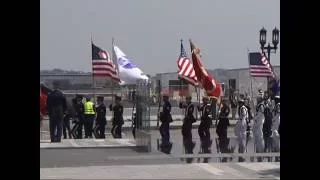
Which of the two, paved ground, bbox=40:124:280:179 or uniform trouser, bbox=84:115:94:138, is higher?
uniform trouser, bbox=84:115:94:138

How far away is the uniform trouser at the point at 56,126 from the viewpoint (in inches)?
664

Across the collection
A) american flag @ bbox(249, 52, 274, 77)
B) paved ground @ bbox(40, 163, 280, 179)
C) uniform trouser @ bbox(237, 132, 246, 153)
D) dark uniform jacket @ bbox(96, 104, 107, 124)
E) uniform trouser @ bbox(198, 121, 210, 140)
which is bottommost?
paved ground @ bbox(40, 163, 280, 179)

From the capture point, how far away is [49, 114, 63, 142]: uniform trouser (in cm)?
1686

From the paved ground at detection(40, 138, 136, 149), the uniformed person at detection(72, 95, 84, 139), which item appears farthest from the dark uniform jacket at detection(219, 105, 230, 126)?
the uniformed person at detection(72, 95, 84, 139)

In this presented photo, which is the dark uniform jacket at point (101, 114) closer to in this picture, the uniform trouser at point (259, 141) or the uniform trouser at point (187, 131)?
the uniform trouser at point (187, 131)

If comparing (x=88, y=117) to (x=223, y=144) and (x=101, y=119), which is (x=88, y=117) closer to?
(x=101, y=119)

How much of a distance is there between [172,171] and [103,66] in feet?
41.3

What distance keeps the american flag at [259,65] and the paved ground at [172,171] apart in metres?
16.1

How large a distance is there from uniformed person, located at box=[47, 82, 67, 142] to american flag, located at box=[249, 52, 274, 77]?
13.2 metres

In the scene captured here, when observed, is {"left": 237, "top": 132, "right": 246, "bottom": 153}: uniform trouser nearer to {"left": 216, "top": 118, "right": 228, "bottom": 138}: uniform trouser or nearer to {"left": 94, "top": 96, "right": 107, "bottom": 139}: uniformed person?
{"left": 216, "top": 118, "right": 228, "bottom": 138}: uniform trouser

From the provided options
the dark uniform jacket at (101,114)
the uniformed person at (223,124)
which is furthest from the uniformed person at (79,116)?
the uniformed person at (223,124)

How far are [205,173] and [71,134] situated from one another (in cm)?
948

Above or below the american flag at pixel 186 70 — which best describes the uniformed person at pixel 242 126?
below
